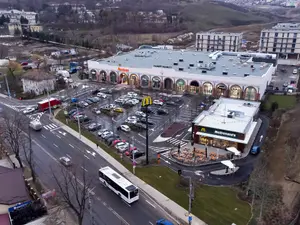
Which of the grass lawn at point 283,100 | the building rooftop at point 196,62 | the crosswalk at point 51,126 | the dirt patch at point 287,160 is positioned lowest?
the grass lawn at point 283,100

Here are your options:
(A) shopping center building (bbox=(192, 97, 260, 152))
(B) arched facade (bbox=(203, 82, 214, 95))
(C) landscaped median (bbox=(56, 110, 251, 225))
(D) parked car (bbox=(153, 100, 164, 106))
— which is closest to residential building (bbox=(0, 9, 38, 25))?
(D) parked car (bbox=(153, 100, 164, 106))

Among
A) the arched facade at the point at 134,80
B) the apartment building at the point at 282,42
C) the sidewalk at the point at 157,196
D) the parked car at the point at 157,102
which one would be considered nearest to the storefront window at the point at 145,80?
the arched facade at the point at 134,80

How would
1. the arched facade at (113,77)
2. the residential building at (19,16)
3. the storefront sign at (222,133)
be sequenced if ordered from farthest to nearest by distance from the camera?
the residential building at (19,16)
the arched facade at (113,77)
the storefront sign at (222,133)

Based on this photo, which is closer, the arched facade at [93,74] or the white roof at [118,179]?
the white roof at [118,179]

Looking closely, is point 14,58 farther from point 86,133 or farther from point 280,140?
point 280,140

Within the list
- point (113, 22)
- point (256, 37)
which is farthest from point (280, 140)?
point (113, 22)

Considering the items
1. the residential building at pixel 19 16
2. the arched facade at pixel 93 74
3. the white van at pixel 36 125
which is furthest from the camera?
the residential building at pixel 19 16

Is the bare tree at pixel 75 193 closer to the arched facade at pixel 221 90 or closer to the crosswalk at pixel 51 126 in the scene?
the crosswalk at pixel 51 126
